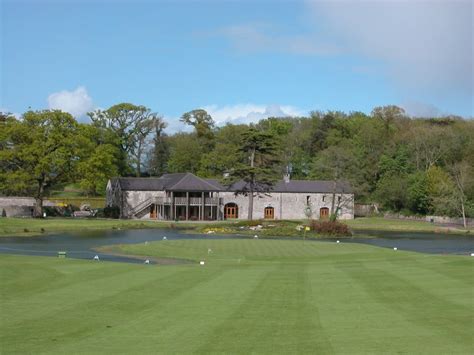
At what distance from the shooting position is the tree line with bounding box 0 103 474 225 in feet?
247

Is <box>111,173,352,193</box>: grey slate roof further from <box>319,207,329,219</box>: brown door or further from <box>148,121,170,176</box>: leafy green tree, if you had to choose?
<box>148,121,170,176</box>: leafy green tree

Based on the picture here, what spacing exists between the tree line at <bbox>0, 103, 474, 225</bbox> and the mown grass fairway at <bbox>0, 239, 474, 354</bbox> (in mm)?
50917

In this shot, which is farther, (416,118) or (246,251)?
(416,118)

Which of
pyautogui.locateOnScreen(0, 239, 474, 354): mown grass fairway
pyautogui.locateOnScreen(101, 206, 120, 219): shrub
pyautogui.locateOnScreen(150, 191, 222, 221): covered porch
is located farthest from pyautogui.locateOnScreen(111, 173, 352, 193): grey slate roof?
pyautogui.locateOnScreen(0, 239, 474, 354): mown grass fairway

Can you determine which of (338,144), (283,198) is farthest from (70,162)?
(338,144)

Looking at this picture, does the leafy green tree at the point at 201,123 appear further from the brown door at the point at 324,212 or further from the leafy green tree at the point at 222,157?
the brown door at the point at 324,212

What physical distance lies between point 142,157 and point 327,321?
356 ft

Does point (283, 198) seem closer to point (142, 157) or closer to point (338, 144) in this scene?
point (338, 144)

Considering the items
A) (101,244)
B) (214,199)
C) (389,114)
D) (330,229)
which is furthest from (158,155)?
(101,244)

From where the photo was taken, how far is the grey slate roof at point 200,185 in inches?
3364

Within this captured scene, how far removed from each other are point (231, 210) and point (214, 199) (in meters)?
5.47

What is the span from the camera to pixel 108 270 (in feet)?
74.3

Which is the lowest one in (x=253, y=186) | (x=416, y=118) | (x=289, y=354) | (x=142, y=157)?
(x=289, y=354)

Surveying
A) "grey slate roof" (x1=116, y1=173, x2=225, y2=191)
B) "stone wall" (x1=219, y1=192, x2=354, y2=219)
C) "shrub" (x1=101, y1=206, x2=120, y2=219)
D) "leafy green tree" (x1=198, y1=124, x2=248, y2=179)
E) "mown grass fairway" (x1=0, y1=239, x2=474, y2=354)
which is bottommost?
"mown grass fairway" (x1=0, y1=239, x2=474, y2=354)
